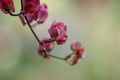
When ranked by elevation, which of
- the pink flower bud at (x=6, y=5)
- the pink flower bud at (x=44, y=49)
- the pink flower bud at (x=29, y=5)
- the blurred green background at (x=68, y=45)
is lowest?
the blurred green background at (x=68, y=45)

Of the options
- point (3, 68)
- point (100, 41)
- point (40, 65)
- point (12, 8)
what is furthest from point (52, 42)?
point (100, 41)

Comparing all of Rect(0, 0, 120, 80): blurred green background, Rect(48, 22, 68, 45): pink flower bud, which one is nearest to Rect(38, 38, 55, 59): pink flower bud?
Rect(48, 22, 68, 45): pink flower bud

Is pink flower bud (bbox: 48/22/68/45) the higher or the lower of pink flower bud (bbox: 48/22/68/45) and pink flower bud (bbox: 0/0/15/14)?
the lower

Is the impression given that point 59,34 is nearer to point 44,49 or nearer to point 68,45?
point 44,49

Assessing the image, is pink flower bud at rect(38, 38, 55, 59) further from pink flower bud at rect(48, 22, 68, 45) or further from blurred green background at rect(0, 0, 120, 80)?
blurred green background at rect(0, 0, 120, 80)

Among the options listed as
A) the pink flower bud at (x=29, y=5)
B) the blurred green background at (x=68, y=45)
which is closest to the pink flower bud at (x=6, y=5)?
the pink flower bud at (x=29, y=5)

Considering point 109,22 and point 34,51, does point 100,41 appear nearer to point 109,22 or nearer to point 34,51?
point 109,22

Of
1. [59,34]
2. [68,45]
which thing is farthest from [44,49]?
[68,45]

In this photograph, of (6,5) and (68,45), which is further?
(68,45)

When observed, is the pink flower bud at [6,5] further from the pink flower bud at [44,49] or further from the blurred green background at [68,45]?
the blurred green background at [68,45]
